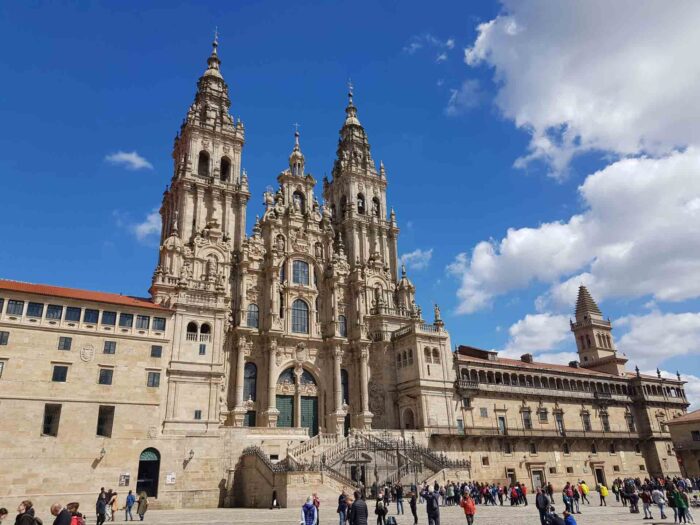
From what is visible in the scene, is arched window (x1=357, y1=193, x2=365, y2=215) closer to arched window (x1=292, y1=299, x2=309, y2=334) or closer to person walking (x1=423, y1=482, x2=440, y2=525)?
arched window (x1=292, y1=299, x2=309, y2=334)

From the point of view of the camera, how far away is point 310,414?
51844 millimetres

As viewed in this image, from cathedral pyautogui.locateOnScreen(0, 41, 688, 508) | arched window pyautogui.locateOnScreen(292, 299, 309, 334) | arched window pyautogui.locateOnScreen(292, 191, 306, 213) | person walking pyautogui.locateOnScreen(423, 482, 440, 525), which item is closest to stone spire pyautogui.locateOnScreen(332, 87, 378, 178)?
cathedral pyautogui.locateOnScreen(0, 41, 688, 508)

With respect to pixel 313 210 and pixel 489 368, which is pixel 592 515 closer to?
pixel 489 368

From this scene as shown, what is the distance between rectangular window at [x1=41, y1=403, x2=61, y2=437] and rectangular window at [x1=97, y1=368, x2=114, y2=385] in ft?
9.60

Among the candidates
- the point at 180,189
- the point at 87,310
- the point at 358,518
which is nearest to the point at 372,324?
the point at 180,189

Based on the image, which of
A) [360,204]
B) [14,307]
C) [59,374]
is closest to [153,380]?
[59,374]

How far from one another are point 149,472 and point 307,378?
18.3 meters

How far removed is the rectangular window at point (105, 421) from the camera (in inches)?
1449

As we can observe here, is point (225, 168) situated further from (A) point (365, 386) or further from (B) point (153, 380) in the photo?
(A) point (365, 386)

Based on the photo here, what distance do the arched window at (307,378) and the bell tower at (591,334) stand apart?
45.3 meters

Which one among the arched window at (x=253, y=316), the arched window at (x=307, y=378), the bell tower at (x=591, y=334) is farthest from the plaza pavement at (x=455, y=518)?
the bell tower at (x=591, y=334)

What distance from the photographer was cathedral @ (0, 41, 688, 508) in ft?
118

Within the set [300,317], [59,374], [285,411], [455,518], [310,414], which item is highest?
[300,317]

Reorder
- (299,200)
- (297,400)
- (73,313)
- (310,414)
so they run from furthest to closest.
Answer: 1. (299,200)
2. (310,414)
3. (297,400)
4. (73,313)
